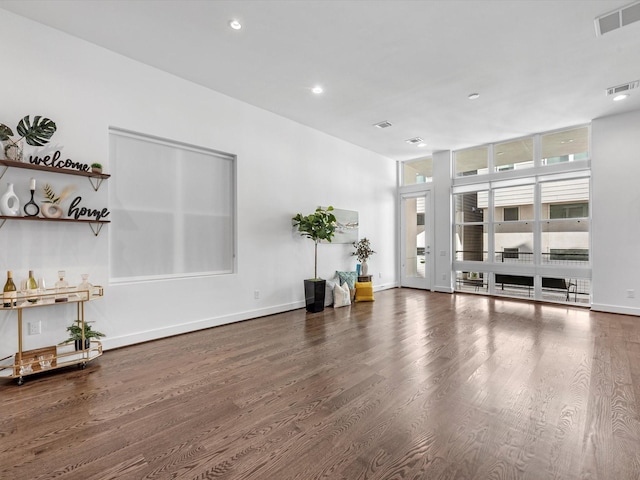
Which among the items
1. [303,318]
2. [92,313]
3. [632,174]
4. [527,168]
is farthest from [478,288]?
[92,313]

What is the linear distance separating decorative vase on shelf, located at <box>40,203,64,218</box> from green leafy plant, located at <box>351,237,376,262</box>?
5.04 m

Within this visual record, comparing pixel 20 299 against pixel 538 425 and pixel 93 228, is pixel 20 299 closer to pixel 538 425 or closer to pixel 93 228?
pixel 93 228

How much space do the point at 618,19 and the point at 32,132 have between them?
18.7 feet

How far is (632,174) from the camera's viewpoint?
203 inches

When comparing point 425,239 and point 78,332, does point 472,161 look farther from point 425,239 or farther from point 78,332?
point 78,332

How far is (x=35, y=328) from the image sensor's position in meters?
3.06

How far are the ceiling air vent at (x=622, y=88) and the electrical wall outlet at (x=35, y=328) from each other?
7.61 metres

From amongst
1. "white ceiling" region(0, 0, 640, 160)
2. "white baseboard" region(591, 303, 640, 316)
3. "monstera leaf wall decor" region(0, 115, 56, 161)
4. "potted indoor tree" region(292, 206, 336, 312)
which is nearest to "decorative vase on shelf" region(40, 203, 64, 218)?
"monstera leaf wall decor" region(0, 115, 56, 161)

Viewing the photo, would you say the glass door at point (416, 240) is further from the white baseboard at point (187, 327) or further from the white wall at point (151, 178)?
the white baseboard at point (187, 327)

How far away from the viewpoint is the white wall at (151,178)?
3039mm

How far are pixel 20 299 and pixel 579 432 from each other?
4452 mm

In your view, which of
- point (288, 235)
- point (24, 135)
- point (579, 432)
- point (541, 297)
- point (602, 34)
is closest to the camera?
point (579, 432)

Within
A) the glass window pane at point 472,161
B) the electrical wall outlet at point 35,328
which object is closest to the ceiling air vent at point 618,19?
the glass window pane at point 472,161

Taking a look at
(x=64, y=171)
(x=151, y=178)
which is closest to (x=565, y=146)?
(x=151, y=178)
